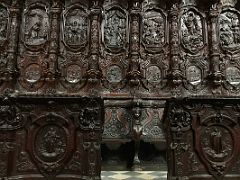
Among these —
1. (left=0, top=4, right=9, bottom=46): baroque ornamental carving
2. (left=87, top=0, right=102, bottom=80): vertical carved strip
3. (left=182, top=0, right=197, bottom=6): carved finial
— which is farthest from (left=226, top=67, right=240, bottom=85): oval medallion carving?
(left=0, top=4, right=9, bottom=46): baroque ornamental carving

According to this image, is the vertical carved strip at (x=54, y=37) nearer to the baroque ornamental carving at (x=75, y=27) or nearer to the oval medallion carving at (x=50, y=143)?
the baroque ornamental carving at (x=75, y=27)

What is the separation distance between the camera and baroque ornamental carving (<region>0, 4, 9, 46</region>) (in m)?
12.3

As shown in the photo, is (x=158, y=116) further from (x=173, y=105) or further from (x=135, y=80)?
(x=173, y=105)

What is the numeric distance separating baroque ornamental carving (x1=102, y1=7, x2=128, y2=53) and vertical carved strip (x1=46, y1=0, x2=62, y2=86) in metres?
1.53

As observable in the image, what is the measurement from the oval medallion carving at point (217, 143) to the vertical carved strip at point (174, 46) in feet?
15.7

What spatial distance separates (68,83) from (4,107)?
16.5 feet

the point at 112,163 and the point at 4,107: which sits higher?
the point at 4,107

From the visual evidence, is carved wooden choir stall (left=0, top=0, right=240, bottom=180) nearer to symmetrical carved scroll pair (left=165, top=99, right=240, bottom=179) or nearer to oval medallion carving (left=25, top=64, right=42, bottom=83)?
oval medallion carving (left=25, top=64, right=42, bottom=83)

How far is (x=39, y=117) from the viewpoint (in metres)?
6.86

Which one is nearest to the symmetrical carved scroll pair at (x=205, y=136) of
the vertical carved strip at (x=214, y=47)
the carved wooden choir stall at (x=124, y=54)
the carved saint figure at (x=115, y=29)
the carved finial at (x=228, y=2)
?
the carved wooden choir stall at (x=124, y=54)

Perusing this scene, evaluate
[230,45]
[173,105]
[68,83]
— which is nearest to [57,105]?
[173,105]

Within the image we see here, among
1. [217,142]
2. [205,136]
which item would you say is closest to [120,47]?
[205,136]

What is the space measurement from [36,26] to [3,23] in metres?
1.13

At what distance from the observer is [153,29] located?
1250 cm
